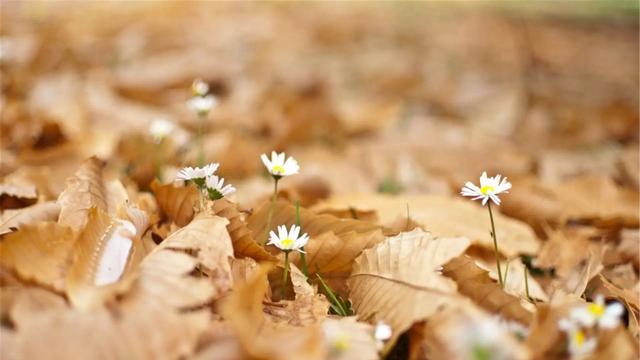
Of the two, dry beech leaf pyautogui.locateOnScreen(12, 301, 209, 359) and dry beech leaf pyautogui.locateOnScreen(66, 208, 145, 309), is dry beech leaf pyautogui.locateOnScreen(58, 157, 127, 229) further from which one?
dry beech leaf pyautogui.locateOnScreen(12, 301, 209, 359)

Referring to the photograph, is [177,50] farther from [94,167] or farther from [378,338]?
[378,338]

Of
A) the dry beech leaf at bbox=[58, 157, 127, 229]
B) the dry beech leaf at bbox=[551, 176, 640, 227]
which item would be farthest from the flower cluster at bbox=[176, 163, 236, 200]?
the dry beech leaf at bbox=[551, 176, 640, 227]

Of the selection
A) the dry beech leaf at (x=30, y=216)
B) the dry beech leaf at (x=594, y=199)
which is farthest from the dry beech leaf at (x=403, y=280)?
the dry beech leaf at (x=594, y=199)

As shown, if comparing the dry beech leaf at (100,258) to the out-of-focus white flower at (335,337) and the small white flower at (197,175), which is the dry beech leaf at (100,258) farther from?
the out-of-focus white flower at (335,337)

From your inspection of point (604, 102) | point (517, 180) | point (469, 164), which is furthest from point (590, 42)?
point (517, 180)

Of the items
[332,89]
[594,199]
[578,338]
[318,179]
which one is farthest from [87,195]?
[332,89]
